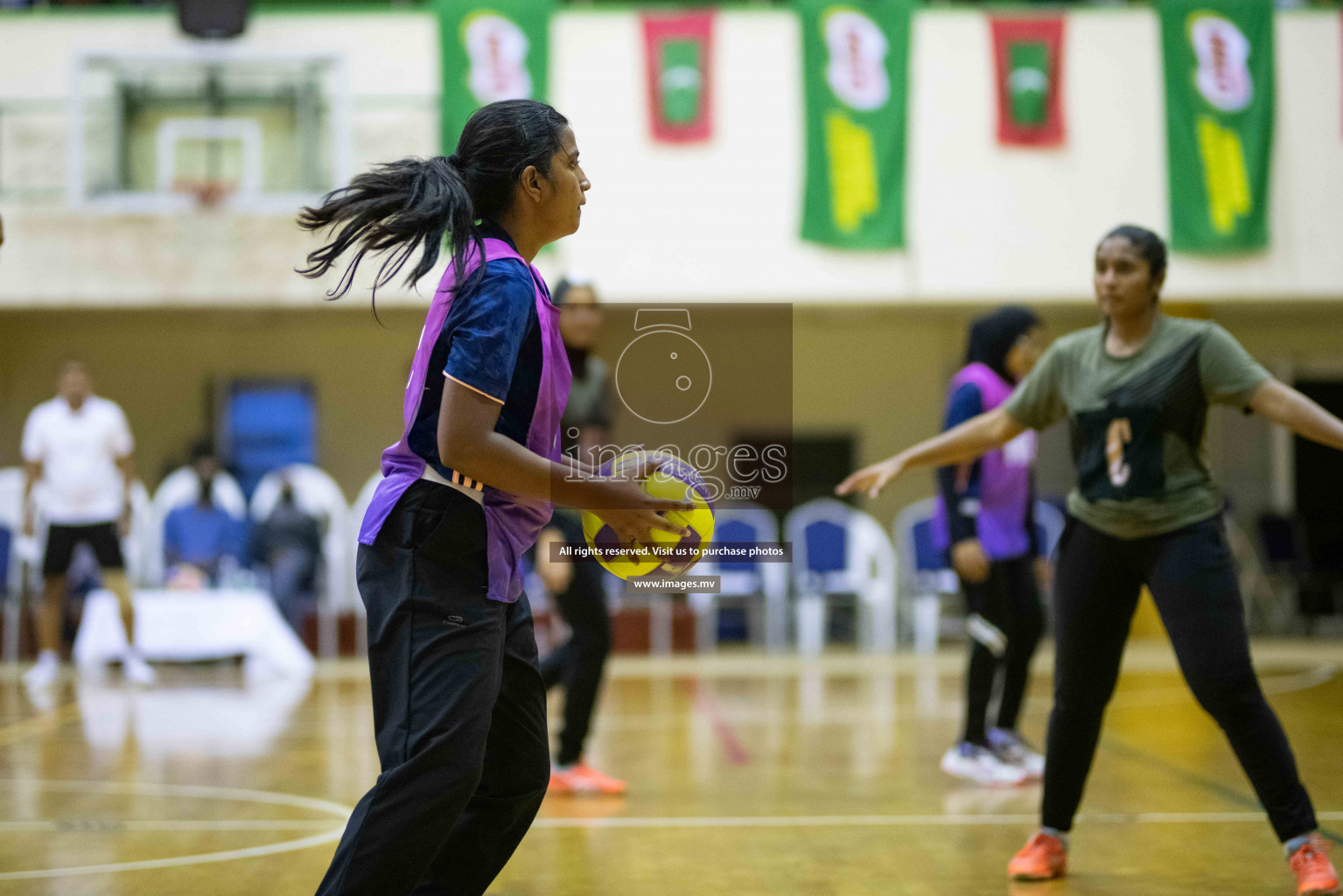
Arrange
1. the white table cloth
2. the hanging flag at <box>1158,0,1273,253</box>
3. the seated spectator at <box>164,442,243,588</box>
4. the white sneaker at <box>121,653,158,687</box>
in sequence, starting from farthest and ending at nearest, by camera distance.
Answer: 1. the hanging flag at <box>1158,0,1273,253</box>
2. the seated spectator at <box>164,442,243,588</box>
3. the white table cloth
4. the white sneaker at <box>121,653,158,687</box>

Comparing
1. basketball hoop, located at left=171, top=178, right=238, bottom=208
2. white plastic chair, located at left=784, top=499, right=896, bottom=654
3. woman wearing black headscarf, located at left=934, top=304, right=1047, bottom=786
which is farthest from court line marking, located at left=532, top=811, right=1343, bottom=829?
basketball hoop, located at left=171, top=178, right=238, bottom=208

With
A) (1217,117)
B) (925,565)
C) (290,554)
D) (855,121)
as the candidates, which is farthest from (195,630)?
(1217,117)

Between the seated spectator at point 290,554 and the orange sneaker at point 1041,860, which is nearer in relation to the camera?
the orange sneaker at point 1041,860

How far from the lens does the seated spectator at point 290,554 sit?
10430mm

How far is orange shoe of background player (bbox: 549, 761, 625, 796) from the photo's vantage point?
15.7 ft

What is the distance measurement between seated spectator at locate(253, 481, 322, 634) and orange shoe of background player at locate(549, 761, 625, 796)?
6.21 m

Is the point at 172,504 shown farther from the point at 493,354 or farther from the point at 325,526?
the point at 493,354

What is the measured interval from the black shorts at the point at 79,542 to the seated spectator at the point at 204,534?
2134 mm

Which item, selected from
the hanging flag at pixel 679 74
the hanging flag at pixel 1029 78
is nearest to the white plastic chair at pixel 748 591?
the hanging flag at pixel 679 74

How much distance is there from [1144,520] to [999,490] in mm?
2023

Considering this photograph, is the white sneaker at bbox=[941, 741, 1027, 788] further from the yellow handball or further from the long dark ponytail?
the long dark ponytail

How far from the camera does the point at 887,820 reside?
4297 millimetres

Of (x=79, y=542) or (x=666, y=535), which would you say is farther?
(x=79, y=542)

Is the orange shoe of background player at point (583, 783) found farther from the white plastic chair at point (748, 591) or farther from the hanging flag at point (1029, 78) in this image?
the hanging flag at point (1029, 78)
